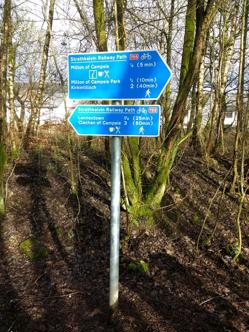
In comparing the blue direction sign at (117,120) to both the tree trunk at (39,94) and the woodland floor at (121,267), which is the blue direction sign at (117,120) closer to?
Result: the woodland floor at (121,267)

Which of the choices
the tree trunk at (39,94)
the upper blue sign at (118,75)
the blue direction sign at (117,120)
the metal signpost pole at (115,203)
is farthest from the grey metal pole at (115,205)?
the tree trunk at (39,94)

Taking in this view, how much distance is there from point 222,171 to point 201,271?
13.3ft

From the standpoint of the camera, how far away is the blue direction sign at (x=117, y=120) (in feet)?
8.08

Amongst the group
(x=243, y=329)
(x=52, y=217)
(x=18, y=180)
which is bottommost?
(x=243, y=329)

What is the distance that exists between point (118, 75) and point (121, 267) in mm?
2990

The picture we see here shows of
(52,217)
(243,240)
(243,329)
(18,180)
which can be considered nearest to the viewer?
(243,329)

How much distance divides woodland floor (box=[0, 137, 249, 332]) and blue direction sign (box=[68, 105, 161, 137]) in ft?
6.84

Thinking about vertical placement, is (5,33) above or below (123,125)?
above

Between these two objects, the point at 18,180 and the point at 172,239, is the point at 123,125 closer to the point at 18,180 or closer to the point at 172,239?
the point at 172,239

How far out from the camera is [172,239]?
5301mm

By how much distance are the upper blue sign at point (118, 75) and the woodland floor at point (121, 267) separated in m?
2.40

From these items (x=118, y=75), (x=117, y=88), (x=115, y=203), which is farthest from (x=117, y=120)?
(x=115, y=203)

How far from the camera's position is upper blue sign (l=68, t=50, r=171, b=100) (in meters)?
2.44

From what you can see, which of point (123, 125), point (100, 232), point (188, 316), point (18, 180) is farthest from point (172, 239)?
point (18, 180)
